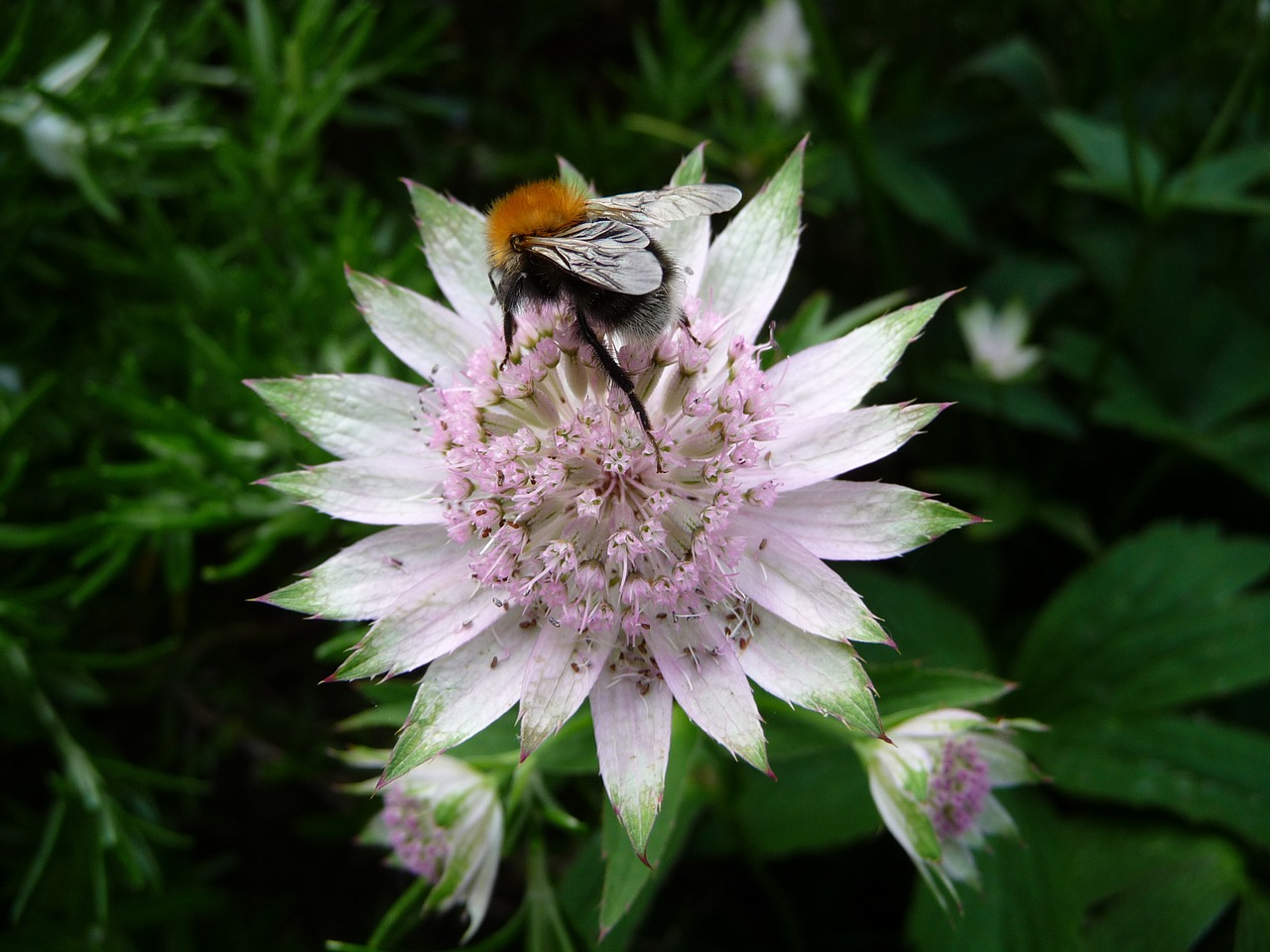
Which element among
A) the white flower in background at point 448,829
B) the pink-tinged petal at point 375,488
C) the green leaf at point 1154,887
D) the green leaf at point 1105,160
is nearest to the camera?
the pink-tinged petal at point 375,488

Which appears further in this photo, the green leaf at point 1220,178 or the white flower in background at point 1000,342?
the white flower in background at point 1000,342

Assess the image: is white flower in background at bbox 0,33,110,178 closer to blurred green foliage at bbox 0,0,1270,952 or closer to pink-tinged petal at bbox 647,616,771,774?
blurred green foliage at bbox 0,0,1270,952

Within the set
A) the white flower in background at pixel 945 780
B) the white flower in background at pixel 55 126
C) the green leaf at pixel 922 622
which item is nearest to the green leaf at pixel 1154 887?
the green leaf at pixel 922 622

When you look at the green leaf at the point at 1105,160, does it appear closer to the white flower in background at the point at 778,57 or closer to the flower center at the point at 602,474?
the white flower in background at the point at 778,57

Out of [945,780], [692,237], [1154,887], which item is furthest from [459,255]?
[1154,887]

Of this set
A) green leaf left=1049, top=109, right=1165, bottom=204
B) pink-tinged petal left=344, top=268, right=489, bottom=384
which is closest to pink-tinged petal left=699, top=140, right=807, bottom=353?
pink-tinged petal left=344, top=268, right=489, bottom=384

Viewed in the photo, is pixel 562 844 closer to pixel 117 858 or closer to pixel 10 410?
pixel 117 858
